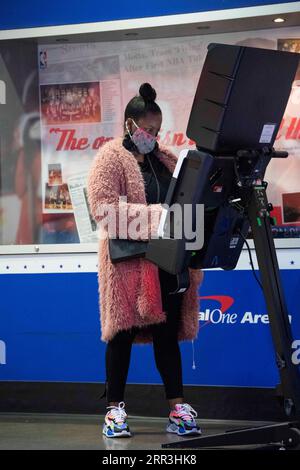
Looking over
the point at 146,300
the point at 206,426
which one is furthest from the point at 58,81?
the point at 206,426

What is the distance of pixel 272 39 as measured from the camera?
17.0 feet

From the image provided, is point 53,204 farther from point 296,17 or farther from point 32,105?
point 296,17

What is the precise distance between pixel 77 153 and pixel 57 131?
0.59 ft

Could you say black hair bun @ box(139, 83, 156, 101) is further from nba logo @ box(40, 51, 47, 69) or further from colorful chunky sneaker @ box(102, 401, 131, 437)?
colorful chunky sneaker @ box(102, 401, 131, 437)

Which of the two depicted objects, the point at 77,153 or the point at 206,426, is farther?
the point at 77,153

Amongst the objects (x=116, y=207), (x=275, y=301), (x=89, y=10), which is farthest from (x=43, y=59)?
(x=275, y=301)

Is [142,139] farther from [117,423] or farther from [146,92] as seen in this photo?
[117,423]

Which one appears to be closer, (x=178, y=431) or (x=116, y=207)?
(x=116, y=207)

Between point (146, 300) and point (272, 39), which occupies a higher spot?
point (272, 39)

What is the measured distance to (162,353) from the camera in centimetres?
480

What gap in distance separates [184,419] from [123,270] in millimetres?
814

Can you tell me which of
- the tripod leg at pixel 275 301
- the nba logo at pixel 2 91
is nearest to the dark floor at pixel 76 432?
the tripod leg at pixel 275 301

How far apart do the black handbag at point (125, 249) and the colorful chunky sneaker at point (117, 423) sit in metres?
0.76
